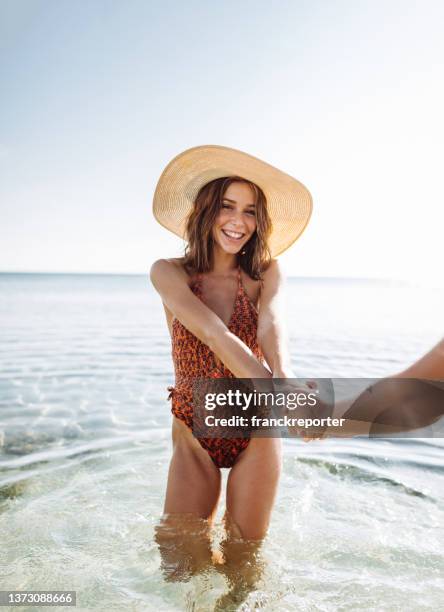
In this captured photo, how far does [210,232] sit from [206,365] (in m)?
0.98

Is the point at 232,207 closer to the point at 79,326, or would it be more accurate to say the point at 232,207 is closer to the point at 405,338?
the point at 405,338

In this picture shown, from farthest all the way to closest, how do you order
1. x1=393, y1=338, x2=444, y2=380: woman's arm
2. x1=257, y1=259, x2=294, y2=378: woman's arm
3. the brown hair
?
the brown hair
x1=257, y1=259, x2=294, y2=378: woman's arm
x1=393, y1=338, x2=444, y2=380: woman's arm

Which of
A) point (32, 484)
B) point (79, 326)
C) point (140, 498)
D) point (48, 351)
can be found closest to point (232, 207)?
point (140, 498)

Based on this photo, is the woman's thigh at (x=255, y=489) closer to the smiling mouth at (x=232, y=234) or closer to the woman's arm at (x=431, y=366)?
the smiling mouth at (x=232, y=234)

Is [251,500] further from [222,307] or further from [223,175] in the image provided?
[223,175]

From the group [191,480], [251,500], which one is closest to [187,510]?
[191,480]

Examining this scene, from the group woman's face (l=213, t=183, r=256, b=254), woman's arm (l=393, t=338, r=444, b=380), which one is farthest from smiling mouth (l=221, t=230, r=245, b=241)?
woman's arm (l=393, t=338, r=444, b=380)

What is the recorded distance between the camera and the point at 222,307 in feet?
12.5

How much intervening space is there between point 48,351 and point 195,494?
831cm

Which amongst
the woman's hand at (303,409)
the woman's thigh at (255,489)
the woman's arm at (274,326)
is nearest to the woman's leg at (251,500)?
the woman's thigh at (255,489)

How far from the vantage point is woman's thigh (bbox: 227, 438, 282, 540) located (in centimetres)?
330

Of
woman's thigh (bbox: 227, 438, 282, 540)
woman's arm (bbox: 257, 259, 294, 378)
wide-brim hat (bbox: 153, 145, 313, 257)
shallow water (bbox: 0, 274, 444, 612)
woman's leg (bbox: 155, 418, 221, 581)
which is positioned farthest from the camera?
wide-brim hat (bbox: 153, 145, 313, 257)

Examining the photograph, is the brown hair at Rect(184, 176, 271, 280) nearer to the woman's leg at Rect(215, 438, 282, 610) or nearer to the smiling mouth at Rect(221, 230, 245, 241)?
the smiling mouth at Rect(221, 230, 245, 241)

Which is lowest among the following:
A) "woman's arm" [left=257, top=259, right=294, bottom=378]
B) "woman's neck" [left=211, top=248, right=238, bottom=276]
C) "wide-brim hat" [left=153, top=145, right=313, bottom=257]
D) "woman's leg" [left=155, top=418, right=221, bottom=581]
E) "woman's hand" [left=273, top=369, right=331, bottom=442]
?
"woman's leg" [left=155, top=418, right=221, bottom=581]
